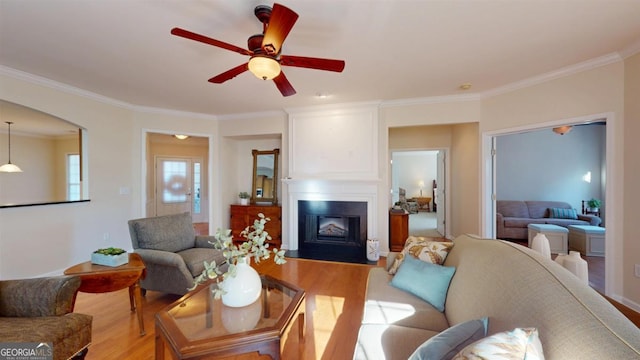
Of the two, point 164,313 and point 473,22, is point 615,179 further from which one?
point 164,313

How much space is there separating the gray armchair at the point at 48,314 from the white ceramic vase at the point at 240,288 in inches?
31.5

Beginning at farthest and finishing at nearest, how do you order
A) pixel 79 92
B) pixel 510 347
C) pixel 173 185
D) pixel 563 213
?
pixel 173 185 < pixel 563 213 < pixel 79 92 < pixel 510 347

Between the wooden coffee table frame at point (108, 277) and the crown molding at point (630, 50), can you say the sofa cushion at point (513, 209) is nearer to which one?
the crown molding at point (630, 50)

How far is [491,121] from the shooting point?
3.57 meters

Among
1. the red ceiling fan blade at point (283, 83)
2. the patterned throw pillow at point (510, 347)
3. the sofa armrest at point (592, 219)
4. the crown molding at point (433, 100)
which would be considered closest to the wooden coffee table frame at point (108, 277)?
the red ceiling fan blade at point (283, 83)

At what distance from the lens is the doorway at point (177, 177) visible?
6578mm

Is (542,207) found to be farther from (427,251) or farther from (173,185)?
(173,185)

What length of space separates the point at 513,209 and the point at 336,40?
535 centimetres

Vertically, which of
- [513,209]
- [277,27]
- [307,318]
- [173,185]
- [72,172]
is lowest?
[307,318]

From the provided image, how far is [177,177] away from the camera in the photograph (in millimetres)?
6953

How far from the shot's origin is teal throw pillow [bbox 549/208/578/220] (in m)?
4.96

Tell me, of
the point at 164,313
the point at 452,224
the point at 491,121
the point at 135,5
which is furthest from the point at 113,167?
the point at 452,224

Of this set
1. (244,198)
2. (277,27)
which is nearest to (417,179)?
(244,198)

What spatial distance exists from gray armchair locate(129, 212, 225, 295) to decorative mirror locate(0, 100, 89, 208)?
3237 mm
